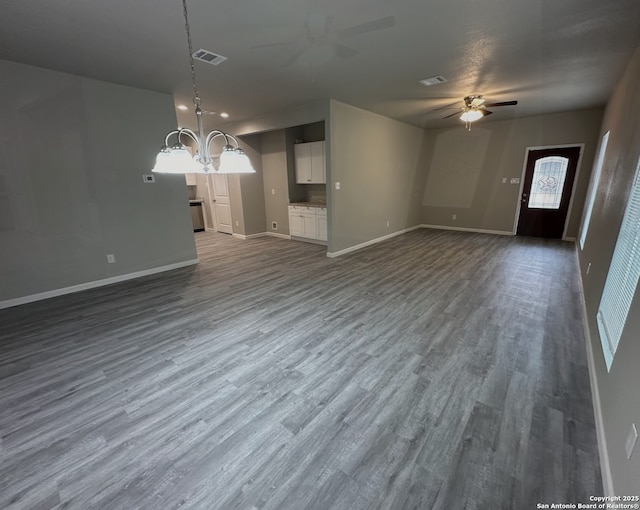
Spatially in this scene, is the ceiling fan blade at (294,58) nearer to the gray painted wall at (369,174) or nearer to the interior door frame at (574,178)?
the gray painted wall at (369,174)

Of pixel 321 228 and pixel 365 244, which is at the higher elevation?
pixel 321 228

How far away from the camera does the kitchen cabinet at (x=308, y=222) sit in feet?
21.1

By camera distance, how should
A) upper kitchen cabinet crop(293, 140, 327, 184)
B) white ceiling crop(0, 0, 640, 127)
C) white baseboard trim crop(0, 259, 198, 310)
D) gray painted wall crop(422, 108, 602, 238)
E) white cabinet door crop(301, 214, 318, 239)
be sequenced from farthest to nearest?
white cabinet door crop(301, 214, 318, 239)
upper kitchen cabinet crop(293, 140, 327, 184)
gray painted wall crop(422, 108, 602, 238)
white baseboard trim crop(0, 259, 198, 310)
white ceiling crop(0, 0, 640, 127)

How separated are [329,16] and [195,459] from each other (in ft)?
10.9

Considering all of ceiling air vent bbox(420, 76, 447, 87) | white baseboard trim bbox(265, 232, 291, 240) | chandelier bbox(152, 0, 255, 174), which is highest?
ceiling air vent bbox(420, 76, 447, 87)

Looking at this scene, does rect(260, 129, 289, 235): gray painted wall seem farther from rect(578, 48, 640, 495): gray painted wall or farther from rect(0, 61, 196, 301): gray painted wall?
rect(578, 48, 640, 495): gray painted wall

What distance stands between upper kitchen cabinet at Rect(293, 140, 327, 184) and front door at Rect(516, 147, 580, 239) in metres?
4.97

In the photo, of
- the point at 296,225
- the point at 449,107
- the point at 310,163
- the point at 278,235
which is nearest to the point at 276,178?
the point at 310,163

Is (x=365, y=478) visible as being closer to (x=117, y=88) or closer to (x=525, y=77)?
(x=525, y=77)

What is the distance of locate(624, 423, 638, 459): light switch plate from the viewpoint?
3.86 feet

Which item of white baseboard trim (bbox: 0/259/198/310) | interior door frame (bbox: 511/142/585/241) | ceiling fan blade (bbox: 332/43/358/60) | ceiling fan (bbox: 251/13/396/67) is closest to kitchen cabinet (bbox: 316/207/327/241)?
white baseboard trim (bbox: 0/259/198/310)

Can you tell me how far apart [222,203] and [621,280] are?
7758 mm

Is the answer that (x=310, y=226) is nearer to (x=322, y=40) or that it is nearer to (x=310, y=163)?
(x=310, y=163)

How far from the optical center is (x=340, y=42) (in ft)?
9.22
